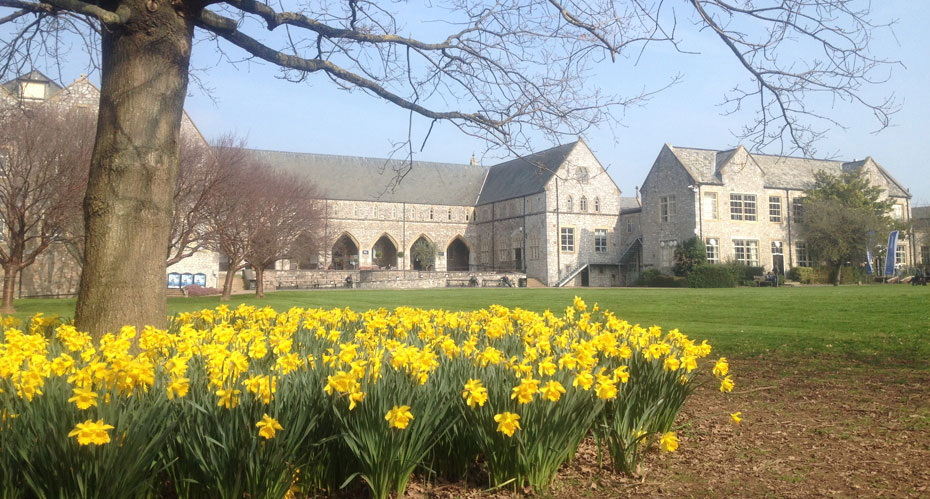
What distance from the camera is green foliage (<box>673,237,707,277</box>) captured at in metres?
43.7

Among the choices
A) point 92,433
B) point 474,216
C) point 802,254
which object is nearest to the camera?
point 92,433

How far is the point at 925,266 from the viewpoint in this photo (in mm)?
49875

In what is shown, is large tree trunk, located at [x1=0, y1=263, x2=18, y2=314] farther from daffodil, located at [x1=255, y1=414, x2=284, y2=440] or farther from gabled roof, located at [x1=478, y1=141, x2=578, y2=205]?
gabled roof, located at [x1=478, y1=141, x2=578, y2=205]

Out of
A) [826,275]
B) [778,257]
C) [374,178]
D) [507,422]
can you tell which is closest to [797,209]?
[778,257]

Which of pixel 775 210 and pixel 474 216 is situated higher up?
pixel 474 216

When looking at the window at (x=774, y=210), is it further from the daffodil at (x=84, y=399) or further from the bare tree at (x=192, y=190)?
the daffodil at (x=84, y=399)

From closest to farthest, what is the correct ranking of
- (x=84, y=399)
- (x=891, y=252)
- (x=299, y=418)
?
(x=84, y=399) → (x=299, y=418) → (x=891, y=252)

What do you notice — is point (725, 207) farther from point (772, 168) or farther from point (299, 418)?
point (299, 418)

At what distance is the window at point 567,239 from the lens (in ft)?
184

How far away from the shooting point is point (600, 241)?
57188 millimetres

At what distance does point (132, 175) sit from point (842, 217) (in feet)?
161

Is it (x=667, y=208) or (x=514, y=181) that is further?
(x=514, y=181)

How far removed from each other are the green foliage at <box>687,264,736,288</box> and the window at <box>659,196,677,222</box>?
629 cm

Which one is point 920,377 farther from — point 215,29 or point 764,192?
point 764,192
